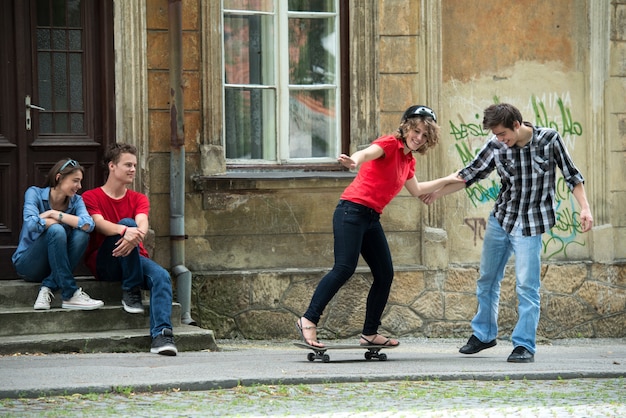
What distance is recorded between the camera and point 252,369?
729 centimetres

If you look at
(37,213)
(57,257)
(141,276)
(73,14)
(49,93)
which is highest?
(73,14)

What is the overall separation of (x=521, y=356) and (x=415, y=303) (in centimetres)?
251

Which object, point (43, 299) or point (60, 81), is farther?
point (60, 81)

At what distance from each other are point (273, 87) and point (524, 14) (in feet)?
7.89

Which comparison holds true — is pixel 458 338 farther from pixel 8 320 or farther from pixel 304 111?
pixel 8 320

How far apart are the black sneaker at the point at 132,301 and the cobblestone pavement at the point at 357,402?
2.03m

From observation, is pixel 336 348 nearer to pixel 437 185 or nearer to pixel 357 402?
pixel 437 185

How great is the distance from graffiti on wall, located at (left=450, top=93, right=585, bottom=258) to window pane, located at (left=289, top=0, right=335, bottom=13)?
1638mm

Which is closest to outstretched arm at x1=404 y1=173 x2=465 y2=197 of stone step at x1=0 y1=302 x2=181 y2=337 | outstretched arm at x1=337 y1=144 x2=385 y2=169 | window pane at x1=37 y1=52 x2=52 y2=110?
outstretched arm at x1=337 y1=144 x2=385 y2=169

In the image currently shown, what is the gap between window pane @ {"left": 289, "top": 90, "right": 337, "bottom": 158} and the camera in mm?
10359

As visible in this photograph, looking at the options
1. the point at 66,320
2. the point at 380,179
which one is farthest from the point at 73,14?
the point at 380,179

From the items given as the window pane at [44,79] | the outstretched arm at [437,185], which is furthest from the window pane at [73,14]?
the outstretched arm at [437,185]

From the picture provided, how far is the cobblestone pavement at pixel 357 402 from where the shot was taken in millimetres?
5953

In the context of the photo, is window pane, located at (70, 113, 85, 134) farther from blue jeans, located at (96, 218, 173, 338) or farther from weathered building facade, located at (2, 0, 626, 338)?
blue jeans, located at (96, 218, 173, 338)
